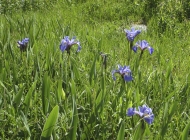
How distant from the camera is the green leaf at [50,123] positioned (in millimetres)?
1185

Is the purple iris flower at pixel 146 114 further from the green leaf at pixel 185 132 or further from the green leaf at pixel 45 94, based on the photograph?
the green leaf at pixel 45 94

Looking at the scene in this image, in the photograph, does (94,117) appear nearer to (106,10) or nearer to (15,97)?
(15,97)

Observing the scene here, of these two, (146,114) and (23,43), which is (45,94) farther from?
(146,114)

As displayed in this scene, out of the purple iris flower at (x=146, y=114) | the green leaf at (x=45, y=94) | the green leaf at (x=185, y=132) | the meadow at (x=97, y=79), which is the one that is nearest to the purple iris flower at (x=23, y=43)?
the meadow at (x=97, y=79)

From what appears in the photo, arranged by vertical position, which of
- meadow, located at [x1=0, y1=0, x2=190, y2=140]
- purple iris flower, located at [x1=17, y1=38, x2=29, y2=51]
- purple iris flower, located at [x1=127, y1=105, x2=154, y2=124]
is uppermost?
purple iris flower, located at [x1=17, y1=38, x2=29, y2=51]

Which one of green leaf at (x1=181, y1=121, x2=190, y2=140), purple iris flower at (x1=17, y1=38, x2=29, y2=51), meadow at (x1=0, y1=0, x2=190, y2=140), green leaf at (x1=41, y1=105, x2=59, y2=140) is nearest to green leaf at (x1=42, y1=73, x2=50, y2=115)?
meadow at (x1=0, y1=0, x2=190, y2=140)

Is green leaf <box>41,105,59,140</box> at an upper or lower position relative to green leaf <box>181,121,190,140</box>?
upper

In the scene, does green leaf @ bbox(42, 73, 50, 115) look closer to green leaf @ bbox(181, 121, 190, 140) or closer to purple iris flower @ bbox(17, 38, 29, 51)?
purple iris flower @ bbox(17, 38, 29, 51)

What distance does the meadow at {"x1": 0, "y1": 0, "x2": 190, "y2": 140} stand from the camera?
1.43 metres

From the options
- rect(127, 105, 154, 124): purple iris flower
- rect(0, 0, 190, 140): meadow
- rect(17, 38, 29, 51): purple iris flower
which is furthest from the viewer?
rect(17, 38, 29, 51): purple iris flower

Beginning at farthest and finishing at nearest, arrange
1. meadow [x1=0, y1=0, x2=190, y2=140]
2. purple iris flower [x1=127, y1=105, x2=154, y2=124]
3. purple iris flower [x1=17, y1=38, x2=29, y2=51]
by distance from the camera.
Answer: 1. purple iris flower [x1=17, y1=38, x2=29, y2=51]
2. meadow [x1=0, y1=0, x2=190, y2=140]
3. purple iris flower [x1=127, y1=105, x2=154, y2=124]

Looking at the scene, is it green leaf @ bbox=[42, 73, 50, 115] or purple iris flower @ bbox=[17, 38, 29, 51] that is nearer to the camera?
green leaf @ bbox=[42, 73, 50, 115]

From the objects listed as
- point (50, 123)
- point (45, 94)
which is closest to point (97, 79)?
point (45, 94)

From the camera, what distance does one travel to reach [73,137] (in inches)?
49.8
